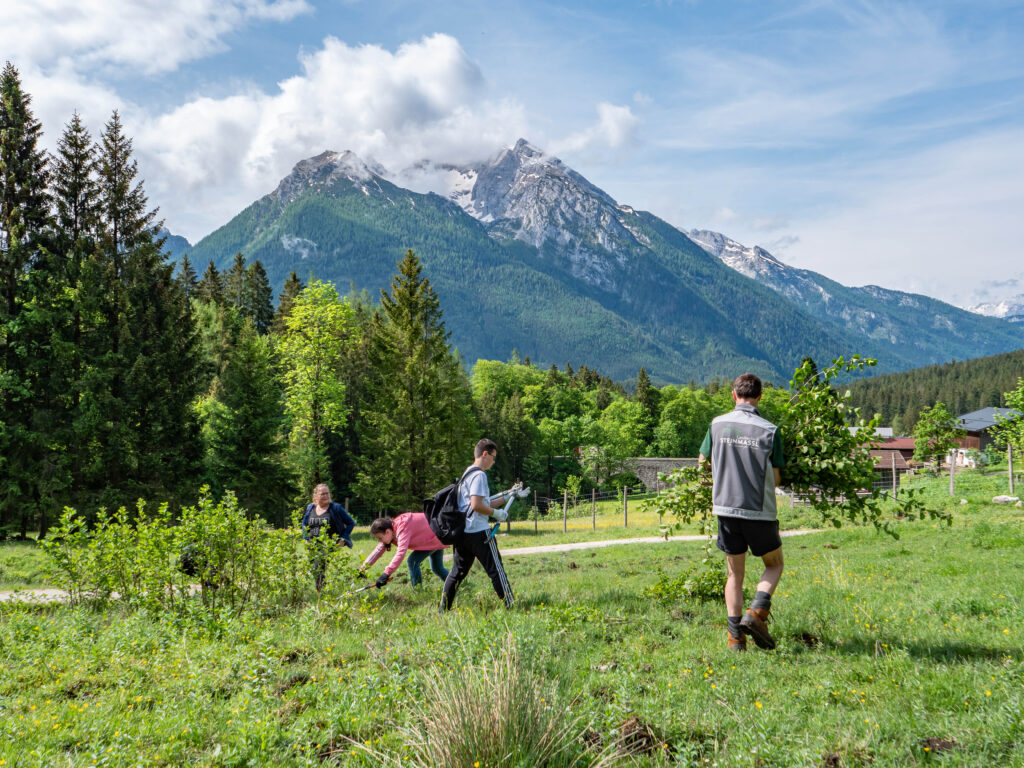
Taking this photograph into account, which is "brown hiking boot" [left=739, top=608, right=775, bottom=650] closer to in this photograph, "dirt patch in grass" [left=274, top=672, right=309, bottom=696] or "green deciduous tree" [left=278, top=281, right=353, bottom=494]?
"dirt patch in grass" [left=274, top=672, right=309, bottom=696]

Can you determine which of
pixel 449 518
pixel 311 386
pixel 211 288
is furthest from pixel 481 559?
pixel 211 288

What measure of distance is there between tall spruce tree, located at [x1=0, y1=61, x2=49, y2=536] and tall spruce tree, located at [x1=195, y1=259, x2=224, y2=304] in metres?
29.6

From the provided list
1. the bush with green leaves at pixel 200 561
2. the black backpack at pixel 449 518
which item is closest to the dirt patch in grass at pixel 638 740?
the black backpack at pixel 449 518

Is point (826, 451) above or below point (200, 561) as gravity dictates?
above

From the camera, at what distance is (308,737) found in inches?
152

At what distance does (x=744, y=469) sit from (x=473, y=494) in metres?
3.10

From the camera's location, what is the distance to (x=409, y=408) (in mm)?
31125

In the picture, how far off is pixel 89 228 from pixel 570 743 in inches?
1173

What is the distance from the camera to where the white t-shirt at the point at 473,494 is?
7121mm

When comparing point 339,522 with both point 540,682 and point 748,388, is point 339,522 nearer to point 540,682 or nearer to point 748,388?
point 540,682

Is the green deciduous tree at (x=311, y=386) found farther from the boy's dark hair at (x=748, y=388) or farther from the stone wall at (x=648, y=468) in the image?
the stone wall at (x=648, y=468)

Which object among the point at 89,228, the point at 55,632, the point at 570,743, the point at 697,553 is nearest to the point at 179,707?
the point at 570,743

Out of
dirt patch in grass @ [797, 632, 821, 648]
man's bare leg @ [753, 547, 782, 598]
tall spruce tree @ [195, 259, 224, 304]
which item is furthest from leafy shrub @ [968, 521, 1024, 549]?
tall spruce tree @ [195, 259, 224, 304]

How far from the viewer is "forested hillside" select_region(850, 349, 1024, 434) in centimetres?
15500
